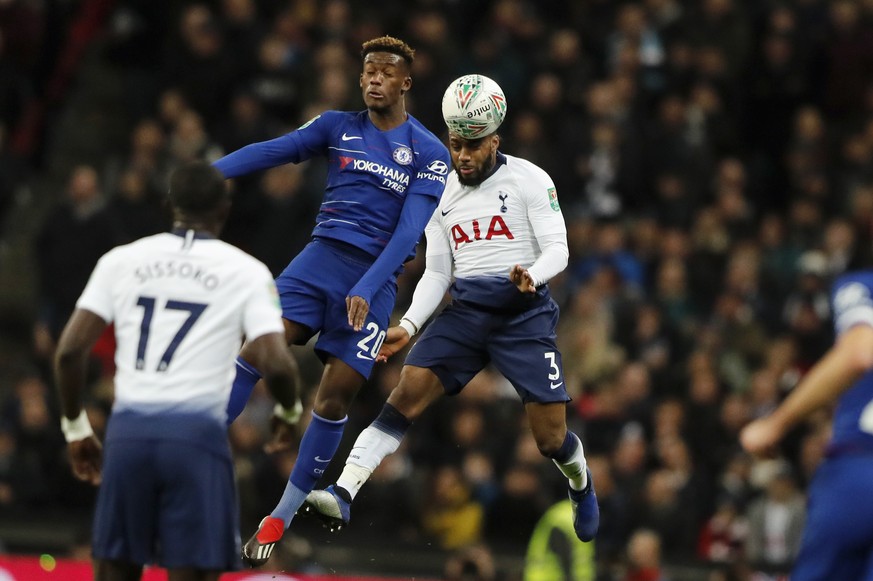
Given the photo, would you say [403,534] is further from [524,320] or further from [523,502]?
[524,320]

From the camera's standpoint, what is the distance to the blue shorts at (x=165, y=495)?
7293 millimetres

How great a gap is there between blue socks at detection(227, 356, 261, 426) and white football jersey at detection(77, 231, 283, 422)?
269 centimetres

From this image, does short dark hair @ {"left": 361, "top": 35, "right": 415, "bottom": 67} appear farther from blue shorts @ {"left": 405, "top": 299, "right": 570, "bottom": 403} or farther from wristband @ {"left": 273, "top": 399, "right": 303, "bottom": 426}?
wristband @ {"left": 273, "top": 399, "right": 303, "bottom": 426}

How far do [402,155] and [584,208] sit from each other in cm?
780

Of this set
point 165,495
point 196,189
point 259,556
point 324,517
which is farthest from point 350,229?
point 165,495

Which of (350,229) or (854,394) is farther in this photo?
(350,229)

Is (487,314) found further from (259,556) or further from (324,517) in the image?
(259,556)

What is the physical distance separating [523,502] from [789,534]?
8.01 feet

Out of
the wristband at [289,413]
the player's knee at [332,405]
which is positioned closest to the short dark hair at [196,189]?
the wristband at [289,413]

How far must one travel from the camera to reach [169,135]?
17.5 metres

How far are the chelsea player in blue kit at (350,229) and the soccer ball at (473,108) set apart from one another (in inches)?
8.9

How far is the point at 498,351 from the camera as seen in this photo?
10.6 m

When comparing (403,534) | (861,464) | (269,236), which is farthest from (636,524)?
(861,464)

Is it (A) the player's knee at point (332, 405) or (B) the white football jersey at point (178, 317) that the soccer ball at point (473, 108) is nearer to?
(A) the player's knee at point (332, 405)
